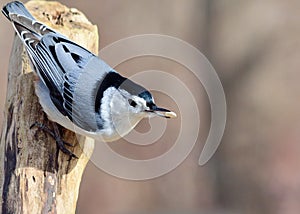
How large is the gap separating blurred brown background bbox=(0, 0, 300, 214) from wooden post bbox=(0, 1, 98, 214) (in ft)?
6.84

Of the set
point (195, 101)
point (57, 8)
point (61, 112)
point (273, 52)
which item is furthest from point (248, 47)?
point (61, 112)

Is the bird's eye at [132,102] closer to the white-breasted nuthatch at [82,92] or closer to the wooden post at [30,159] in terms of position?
the white-breasted nuthatch at [82,92]

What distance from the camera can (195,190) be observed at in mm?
4926

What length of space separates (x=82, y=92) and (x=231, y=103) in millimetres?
2702

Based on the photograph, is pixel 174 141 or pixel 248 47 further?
pixel 248 47

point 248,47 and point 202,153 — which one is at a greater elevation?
point 248,47

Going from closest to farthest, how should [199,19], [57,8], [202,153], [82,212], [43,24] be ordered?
[43,24] < [57,8] < [82,212] < [202,153] < [199,19]

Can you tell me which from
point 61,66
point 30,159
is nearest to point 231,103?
point 61,66

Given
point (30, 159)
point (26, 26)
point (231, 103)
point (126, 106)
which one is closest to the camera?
point (30, 159)

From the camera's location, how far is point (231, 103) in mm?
5062

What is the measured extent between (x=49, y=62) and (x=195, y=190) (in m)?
2.60

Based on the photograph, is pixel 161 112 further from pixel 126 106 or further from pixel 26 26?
pixel 26 26

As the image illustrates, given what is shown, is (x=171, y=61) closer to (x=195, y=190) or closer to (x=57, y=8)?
(x=195, y=190)

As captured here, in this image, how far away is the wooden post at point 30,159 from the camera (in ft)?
7.48
